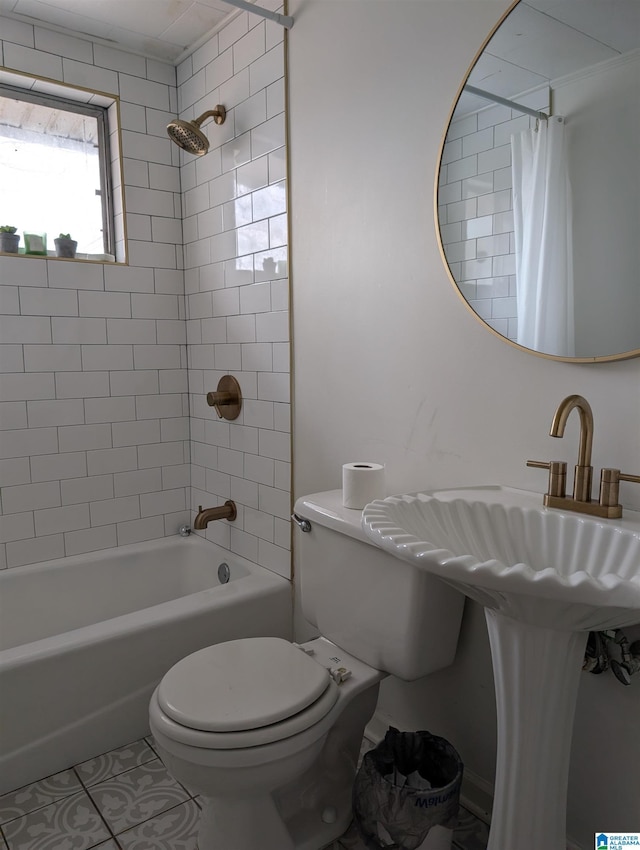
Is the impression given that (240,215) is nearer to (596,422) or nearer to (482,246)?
(482,246)

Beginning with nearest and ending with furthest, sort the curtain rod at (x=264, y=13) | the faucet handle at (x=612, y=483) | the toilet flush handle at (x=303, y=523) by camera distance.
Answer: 1. the faucet handle at (x=612, y=483)
2. the toilet flush handle at (x=303, y=523)
3. the curtain rod at (x=264, y=13)

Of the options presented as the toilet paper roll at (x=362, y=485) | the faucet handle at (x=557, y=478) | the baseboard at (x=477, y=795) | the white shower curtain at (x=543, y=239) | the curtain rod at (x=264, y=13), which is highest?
the curtain rod at (x=264, y=13)

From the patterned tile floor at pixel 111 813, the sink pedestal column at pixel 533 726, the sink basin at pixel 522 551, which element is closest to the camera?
the sink basin at pixel 522 551

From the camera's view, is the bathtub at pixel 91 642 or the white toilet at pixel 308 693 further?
the bathtub at pixel 91 642

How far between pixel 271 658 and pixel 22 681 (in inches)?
30.4

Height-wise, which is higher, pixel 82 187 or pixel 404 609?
pixel 82 187

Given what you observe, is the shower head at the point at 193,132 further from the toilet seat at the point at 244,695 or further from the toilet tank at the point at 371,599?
the toilet seat at the point at 244,695

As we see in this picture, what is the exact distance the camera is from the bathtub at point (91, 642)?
1771 millimetres

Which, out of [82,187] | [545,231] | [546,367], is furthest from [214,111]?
[546,367]

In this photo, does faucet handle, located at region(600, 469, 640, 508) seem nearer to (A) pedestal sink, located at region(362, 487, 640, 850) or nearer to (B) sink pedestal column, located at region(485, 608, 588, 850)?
(A) pedestal sink, located at region(362, 487, 640, 850)

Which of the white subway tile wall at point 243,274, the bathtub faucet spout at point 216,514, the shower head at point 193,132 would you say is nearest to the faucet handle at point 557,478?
the white subway tile wall at point 243,274

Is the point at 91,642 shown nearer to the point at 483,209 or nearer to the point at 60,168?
the point at 483,209

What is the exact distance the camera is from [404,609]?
4.84ft

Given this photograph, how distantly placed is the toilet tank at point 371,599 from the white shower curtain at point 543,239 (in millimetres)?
629
